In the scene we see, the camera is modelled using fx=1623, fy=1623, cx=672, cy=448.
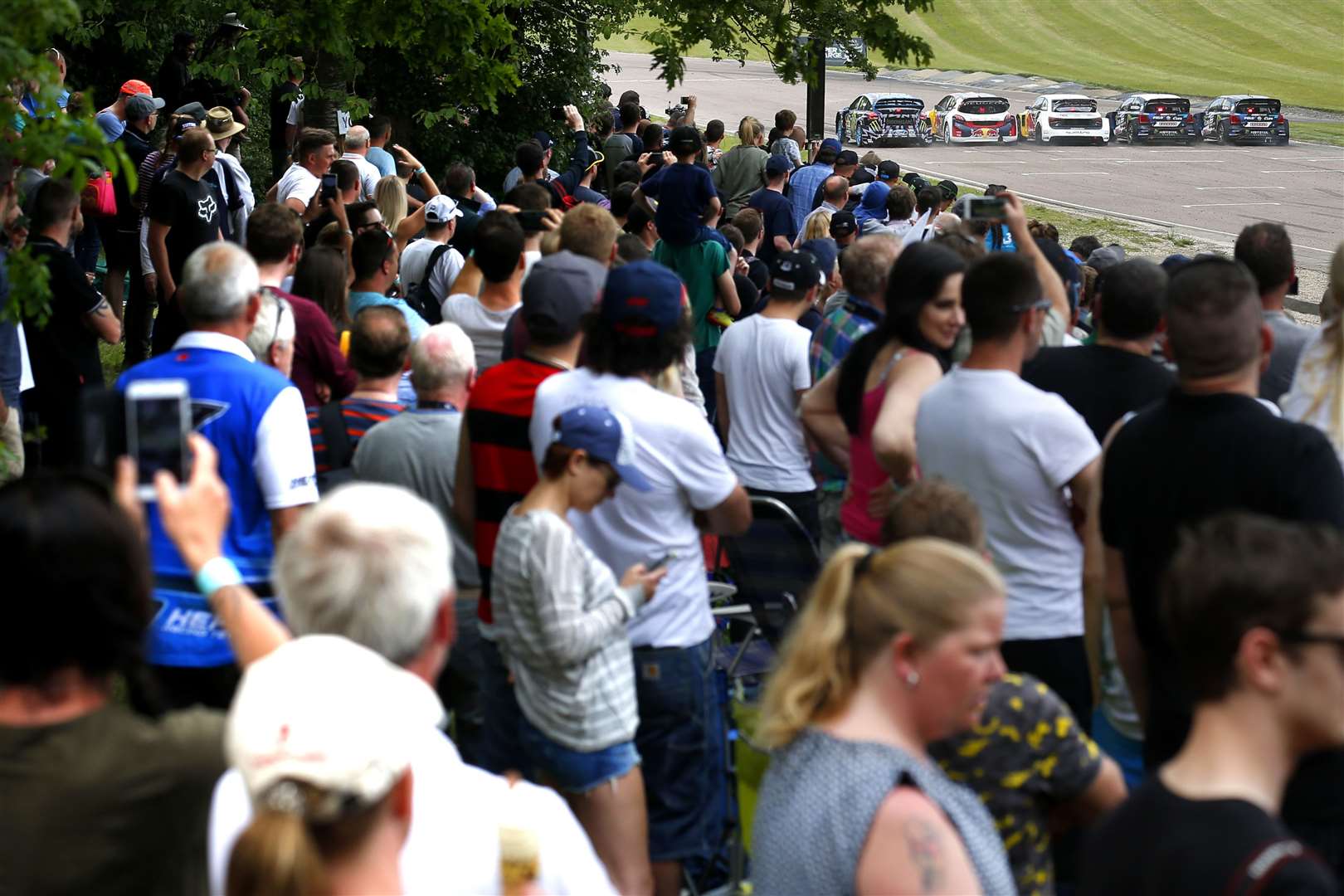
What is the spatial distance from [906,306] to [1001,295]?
2.11 ft

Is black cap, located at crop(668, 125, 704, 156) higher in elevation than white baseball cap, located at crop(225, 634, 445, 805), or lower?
lower

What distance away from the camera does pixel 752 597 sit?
5.57 meters

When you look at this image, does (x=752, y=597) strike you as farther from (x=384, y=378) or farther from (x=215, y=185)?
(x=215, y=185)

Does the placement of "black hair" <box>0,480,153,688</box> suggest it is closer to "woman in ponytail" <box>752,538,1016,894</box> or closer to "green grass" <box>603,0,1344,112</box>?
"woman in ponytail" <box>752,538,1016,894</box>

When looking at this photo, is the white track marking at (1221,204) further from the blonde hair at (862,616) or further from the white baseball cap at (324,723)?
the white baseball cap at (324,723)

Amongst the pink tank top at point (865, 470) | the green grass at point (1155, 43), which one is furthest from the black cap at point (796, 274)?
the green grass at point (1155, 43)

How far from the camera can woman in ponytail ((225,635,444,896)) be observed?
6.96 ft

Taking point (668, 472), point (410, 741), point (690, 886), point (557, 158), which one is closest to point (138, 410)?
point (410, 741)

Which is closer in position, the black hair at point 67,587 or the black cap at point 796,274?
the black hair at point 67,587

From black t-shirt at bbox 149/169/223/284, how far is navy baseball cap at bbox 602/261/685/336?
5600 mm

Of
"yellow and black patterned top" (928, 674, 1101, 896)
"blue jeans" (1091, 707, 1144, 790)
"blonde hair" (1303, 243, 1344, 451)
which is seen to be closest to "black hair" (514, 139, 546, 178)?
"blonde hair" (1303, 243, 1344, 451)

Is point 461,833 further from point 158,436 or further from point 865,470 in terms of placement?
point 865,470

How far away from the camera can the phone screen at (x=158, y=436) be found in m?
3.07

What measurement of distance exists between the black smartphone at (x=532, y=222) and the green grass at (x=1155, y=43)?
48.4 m
